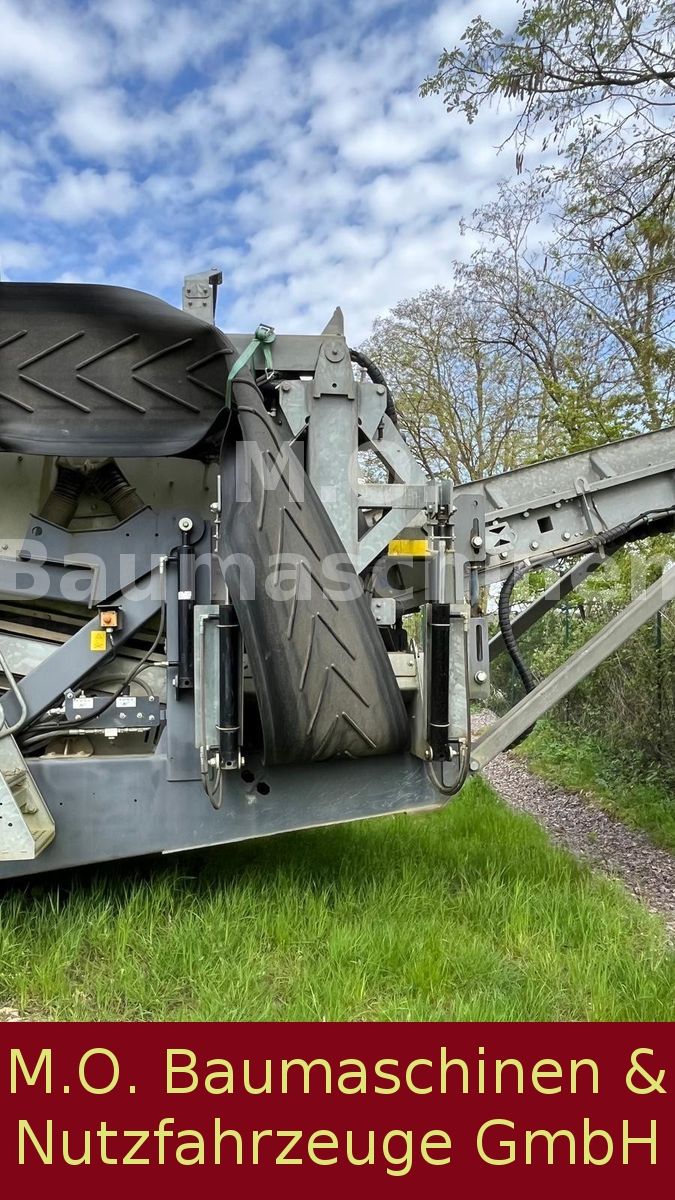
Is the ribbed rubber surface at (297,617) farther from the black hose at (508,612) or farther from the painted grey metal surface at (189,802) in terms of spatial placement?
the black hose at (508,612)

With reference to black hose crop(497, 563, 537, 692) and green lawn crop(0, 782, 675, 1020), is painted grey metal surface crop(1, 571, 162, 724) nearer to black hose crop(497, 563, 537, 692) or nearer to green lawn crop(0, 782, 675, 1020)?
green lawn crop(0, 782, 675, 1020)

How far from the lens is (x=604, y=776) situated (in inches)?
274

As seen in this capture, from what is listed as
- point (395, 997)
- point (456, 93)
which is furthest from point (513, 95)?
point (395, 997)

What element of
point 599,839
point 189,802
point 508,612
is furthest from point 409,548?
point 599,839

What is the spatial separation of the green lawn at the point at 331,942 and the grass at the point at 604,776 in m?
2.00

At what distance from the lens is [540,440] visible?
1153cm

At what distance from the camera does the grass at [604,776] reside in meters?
5.70

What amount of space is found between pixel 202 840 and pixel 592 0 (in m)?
6.43

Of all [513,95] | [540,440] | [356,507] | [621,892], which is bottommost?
[621,892]

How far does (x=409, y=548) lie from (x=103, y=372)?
146cm

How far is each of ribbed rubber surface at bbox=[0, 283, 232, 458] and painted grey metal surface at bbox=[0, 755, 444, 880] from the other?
1343 millimetres

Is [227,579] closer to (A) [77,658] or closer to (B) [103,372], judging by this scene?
(A) [77,658]

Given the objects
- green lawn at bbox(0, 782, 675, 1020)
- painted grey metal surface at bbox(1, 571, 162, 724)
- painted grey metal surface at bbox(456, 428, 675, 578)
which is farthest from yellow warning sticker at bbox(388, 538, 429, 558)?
green lawn at bbox(0, 782, 675, 1020)

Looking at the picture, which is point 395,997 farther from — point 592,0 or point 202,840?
point 592,0
